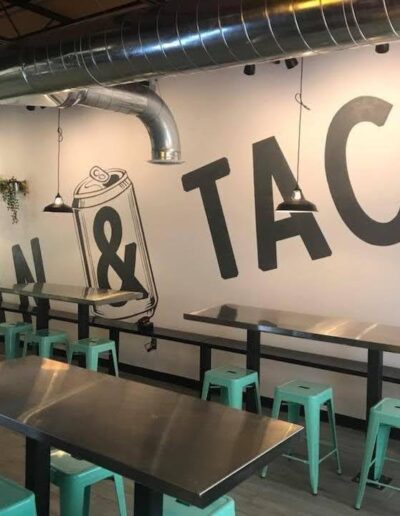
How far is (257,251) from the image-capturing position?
4383 millimetres

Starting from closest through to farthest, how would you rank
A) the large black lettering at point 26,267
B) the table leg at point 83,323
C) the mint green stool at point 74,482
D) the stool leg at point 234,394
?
1. the mint green stool at point 74,482
2. the stool leg at point 234,394
3. the table leg at point 83,323
4. the large black lettering at point 26,267

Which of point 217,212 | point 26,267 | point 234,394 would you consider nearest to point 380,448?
point 234,394

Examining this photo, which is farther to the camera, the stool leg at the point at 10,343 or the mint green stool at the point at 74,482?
the stool leg at the point at 10,343

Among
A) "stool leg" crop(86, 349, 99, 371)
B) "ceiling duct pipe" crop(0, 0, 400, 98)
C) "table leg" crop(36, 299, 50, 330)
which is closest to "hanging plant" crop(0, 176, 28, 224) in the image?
"table leg" crop(36, 299, 50, 330)

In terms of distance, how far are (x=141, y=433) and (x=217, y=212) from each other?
10.1 feet

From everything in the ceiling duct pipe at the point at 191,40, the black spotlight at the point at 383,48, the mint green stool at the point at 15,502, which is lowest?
the mint green stool at the point at 15,502

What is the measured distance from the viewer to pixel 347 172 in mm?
3943

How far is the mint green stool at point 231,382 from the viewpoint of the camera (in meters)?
3.27

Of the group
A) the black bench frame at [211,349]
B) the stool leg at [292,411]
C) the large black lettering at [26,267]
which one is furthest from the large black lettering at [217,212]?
the large black lettering at [26,267]

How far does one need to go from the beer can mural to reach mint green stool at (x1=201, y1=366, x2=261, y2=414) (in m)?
1.74

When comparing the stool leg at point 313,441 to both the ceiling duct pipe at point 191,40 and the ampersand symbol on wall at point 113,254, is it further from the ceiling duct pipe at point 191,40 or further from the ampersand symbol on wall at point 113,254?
the ampersand symbol on wall at point 113,254

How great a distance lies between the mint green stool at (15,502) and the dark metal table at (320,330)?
186 cm

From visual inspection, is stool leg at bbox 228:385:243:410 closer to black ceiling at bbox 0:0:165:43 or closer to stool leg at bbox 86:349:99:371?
stool leg at bbox 86:349:99:371

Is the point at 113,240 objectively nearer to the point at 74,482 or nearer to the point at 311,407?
the point at 311,407
